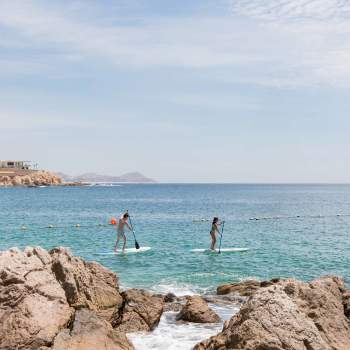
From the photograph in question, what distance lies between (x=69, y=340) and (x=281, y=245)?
1145 inches

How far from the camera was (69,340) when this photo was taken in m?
11.6

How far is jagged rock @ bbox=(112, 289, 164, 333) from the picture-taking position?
48.4 feet

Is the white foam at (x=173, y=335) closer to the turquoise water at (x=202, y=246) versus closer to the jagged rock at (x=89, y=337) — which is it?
the jagged rock at (x=89, y=337)

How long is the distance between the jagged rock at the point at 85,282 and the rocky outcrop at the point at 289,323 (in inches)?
155

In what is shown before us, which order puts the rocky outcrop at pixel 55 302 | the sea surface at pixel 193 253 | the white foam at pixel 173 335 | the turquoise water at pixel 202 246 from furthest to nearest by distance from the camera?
the turquoise water at pixel 202 246, the sea surface at pixel 193 253, the white foam at pixel 173 335, the rocky outcrop at pixel 55 302

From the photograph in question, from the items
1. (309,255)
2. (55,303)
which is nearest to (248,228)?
(309,255)

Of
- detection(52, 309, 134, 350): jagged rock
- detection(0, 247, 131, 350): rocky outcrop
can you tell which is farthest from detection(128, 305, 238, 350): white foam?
detection(52, 309, 134, 350): jagged rock

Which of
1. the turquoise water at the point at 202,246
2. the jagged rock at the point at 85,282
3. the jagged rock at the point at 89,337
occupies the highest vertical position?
the jagged rock at the point at 85,282

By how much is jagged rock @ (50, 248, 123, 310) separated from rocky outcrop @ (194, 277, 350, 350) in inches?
155

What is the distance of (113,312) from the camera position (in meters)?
14.8

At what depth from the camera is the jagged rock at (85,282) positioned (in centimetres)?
1392

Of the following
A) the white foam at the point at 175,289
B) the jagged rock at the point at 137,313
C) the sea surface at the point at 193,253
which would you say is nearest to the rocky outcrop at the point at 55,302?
the jagged rock at the point at 137,313

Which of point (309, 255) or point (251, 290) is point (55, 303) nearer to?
point (251, 290)

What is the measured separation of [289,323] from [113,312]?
238 inches
